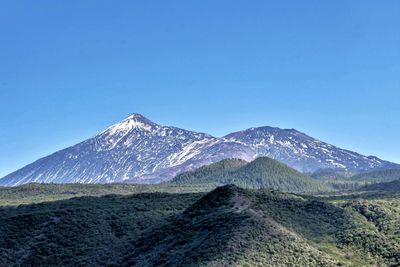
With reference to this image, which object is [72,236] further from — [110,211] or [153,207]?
[153,207]

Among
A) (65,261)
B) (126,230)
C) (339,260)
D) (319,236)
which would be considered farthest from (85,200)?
(339,260)

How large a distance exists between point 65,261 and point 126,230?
2029cm

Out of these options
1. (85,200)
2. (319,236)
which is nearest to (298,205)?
(319,236)

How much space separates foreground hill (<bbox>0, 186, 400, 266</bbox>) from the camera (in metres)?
110

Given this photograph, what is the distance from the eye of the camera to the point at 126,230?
478ft

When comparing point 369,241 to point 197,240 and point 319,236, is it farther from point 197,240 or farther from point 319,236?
point 197,240

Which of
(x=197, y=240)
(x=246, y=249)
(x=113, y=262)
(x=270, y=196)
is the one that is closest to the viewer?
(x=246, y=249)

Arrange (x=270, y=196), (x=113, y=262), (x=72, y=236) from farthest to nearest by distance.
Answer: (x=270, y=196) < (x=72, y=236) < (x=113, y=262)

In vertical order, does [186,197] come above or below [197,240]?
above

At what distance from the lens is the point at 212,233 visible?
118 meters

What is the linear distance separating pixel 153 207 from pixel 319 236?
53.8 m

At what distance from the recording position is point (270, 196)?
502 ft

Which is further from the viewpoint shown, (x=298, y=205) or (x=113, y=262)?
(x=298, y=205)

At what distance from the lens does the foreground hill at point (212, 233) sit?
4318 inches
